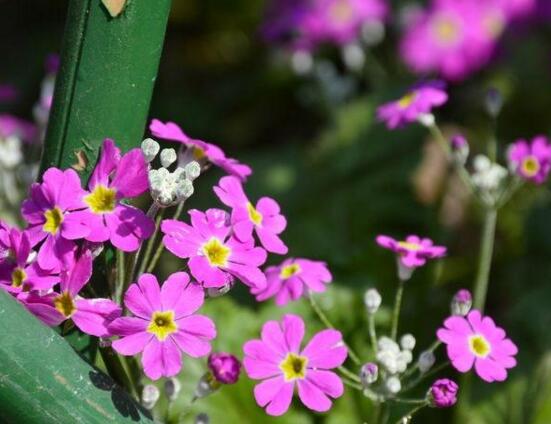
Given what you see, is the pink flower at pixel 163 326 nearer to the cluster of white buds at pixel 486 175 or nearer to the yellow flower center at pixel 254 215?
the yellow flower center at pixel 254 215

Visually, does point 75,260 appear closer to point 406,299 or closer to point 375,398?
point 375,398

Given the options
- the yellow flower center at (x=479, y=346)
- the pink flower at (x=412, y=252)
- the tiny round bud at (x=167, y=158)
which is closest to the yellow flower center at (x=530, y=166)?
the pink flower at (x=412, y=252)

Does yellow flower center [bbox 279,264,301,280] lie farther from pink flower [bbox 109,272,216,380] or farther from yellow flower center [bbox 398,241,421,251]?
pink flower [bbox 109,272,216,380]

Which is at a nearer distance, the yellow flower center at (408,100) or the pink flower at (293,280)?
the pink flower at (293,280)

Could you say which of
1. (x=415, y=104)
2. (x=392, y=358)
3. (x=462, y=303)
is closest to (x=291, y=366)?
(x=392, y=358)

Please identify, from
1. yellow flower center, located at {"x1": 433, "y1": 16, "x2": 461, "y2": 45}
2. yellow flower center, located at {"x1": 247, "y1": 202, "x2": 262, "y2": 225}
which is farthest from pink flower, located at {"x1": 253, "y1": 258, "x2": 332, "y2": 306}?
yellow flower center, located at {"x1": 433, "y1": 16, "x2": 461, "y2": 45}
